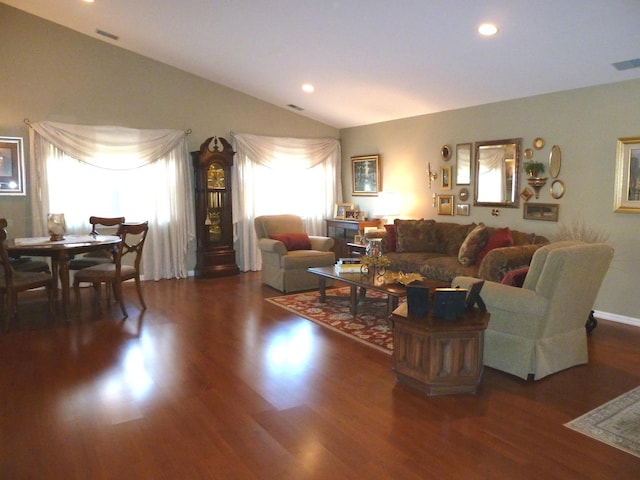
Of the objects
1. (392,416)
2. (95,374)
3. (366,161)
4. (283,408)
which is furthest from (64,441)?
(366,161)

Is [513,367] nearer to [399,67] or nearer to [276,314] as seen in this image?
[276,314]

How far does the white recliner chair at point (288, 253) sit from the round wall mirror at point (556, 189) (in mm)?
2767

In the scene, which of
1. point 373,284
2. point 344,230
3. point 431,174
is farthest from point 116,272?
point 431,174

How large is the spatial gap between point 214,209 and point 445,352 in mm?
4924

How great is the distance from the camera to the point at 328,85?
6.41 metres

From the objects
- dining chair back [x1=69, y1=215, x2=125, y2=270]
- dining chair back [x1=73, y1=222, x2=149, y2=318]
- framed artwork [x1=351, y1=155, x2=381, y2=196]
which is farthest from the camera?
framed artwork [x1=351, y1=155, x2=381, y2=196]

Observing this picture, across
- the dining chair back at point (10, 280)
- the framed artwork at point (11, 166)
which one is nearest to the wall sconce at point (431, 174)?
the dining chair back at point (10, 280)

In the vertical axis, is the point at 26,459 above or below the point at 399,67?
below

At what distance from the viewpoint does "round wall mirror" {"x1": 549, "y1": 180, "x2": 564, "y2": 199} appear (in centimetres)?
516

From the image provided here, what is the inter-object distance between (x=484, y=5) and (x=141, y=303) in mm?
4452

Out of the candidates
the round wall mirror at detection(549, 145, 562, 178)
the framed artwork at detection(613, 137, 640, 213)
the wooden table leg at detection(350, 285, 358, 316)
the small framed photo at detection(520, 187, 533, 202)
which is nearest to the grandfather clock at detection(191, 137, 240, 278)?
the wooden table leg at detection(350, 285, 358, 316)

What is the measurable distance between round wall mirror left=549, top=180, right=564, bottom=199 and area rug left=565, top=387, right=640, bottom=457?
2616mm

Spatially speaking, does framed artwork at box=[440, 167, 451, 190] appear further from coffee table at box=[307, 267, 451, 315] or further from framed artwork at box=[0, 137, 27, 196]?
framed artwork at box=[0, 137, 27, 196]

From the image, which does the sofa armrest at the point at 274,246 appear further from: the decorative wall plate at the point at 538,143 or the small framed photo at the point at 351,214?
the decorative wall plate at the point at 538,143
